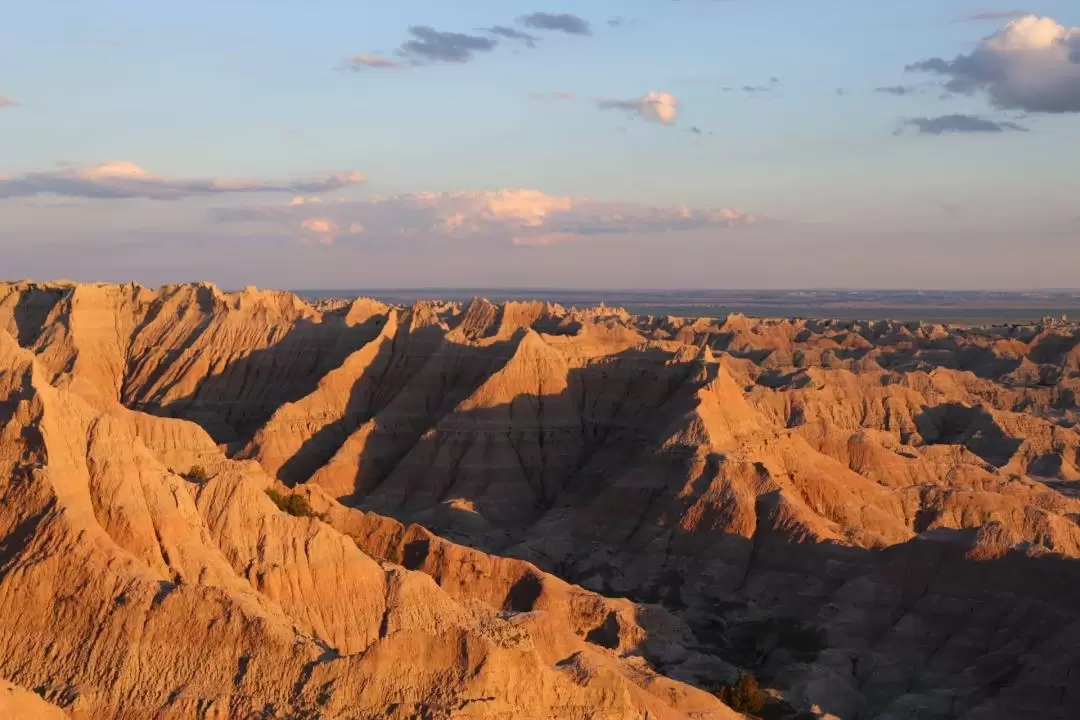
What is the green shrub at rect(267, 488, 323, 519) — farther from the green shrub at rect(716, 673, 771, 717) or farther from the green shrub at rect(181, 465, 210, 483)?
the green shrub at rect(716, 673, 771, 717)

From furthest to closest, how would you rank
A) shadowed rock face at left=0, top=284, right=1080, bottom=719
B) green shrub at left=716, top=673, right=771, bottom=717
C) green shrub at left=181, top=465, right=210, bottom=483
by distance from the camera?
green shrub at left=716, top=673, right=771, bottom=717 < green shrub at left=181, top=465, right=210, bottom=483 < shadowed rock face at left=0, top=284, right=1080, bottom=719

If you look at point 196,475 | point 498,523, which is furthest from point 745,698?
point 498,523

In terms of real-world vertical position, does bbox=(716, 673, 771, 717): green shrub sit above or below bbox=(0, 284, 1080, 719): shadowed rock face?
below

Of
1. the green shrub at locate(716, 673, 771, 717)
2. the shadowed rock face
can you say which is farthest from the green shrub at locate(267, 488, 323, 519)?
the green shrub at locate(716, 673, 771, 717)

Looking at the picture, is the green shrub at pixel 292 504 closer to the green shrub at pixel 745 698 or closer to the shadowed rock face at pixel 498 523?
the shadowed rock face at pixel 498 523

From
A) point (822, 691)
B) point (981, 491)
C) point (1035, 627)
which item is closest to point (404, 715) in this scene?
point (822, 691)

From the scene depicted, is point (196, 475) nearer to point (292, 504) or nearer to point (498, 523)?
point (292, 504)

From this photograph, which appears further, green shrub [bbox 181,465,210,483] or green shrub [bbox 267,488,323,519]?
green shrub [bbox 267,488,323,519]

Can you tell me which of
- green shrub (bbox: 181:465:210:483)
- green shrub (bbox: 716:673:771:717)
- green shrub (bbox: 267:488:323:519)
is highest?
green shrub (bbox: 181:465:210:483)
